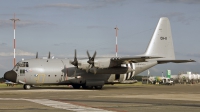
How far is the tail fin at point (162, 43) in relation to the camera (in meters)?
50.4

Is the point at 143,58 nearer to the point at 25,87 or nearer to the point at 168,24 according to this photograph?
the point at 168,24

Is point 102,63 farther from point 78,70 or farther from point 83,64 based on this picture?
point 78,70

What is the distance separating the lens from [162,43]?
166 ft

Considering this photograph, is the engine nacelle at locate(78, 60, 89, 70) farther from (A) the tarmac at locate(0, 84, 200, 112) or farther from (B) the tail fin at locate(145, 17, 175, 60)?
(A) the tarmac at locate(0, 84, 200, 112)

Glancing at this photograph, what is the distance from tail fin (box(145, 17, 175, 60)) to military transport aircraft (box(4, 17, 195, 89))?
166 centimetres

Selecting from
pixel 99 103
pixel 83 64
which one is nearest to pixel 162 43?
pixel 83 64

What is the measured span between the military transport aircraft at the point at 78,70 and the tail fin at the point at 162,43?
1.66 meters

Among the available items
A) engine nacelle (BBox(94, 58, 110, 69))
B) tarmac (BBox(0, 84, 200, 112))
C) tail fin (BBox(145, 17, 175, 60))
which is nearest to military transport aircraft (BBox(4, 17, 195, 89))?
engine nacelle (BBox(94, 58, 110, 69))

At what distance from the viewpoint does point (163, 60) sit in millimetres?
49500

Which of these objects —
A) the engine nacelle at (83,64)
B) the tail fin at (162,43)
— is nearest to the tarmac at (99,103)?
the engine nacelle at (83,64)

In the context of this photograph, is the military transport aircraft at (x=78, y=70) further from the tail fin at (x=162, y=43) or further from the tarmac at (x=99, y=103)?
the tarmac at (x=99, y=103)

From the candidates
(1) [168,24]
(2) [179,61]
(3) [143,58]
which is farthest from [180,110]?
(1) [168,24]

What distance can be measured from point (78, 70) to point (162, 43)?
13490 mm

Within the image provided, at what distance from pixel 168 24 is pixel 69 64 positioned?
53.0 ft
